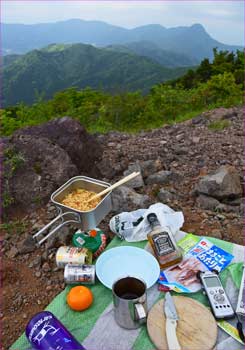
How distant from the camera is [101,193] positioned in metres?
2.22

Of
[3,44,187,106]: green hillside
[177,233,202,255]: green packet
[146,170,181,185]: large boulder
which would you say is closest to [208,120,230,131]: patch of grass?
[146,170,181,185]: large boulder

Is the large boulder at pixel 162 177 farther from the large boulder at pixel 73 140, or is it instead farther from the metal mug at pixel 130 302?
the metal mug at pixel 130 302

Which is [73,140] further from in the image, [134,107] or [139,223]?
[134,107]

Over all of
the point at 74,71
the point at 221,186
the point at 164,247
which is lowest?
the point at 74,71

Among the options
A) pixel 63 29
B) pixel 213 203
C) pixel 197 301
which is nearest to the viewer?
pixel 197 301

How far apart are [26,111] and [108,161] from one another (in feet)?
24.7

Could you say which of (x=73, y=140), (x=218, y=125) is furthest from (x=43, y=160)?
(x=218, y=125)

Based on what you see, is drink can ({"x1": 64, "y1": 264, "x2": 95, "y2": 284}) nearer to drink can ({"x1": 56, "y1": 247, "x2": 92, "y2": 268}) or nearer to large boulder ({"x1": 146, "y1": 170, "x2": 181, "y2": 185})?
drink can ({"x1": 56, "y1": 247, "x2": 92, "y2": 268})

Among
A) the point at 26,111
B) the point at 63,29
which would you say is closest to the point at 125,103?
the point at 26,111

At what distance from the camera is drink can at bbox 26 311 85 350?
1.35 meters

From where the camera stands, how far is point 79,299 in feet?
5.34

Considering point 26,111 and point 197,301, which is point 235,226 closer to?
point 197,301

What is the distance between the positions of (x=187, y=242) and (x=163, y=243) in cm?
26

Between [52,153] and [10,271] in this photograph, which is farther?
[52,153]
